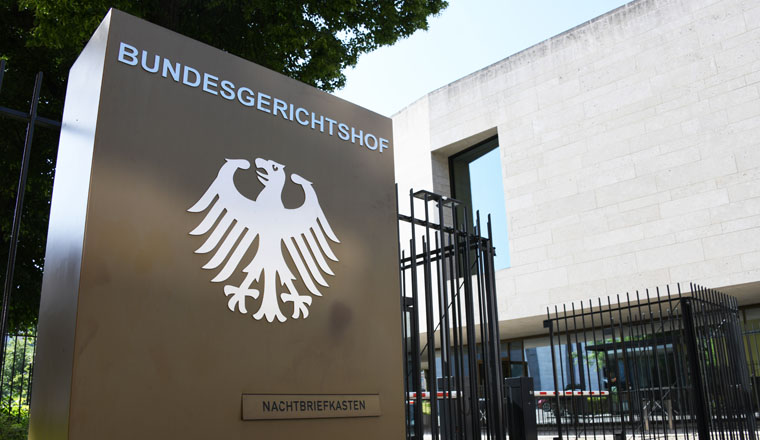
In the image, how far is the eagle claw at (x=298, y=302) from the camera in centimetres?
352

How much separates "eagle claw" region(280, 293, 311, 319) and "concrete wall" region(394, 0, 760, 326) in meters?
12.7

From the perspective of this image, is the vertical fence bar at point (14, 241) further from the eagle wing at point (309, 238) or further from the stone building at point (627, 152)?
the stone building at point (627, 152)

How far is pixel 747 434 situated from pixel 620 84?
9.29 metres

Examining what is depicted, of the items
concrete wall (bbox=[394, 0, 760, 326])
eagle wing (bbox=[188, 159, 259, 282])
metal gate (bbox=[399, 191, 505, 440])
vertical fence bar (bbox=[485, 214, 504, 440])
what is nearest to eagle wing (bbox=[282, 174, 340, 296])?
eagle wing (bbox=[188, 159, 259, 282])

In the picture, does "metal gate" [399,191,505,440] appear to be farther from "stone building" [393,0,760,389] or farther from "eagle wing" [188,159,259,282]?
"stone building" [393,0,760,389]

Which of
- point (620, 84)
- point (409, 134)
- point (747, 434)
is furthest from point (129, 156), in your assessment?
point (409, 134)

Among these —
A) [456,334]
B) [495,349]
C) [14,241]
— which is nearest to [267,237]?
[14,241]

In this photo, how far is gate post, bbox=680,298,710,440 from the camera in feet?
25.5

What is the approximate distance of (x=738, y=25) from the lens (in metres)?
14.2

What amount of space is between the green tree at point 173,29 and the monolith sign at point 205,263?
5.04 metres

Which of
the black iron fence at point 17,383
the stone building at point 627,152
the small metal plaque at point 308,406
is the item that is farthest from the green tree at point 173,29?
the stone building at point 627,152

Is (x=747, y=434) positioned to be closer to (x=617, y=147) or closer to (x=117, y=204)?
(x=617, y=147)

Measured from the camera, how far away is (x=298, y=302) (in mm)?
3564

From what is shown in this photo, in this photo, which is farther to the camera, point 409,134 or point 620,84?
point 409,134
